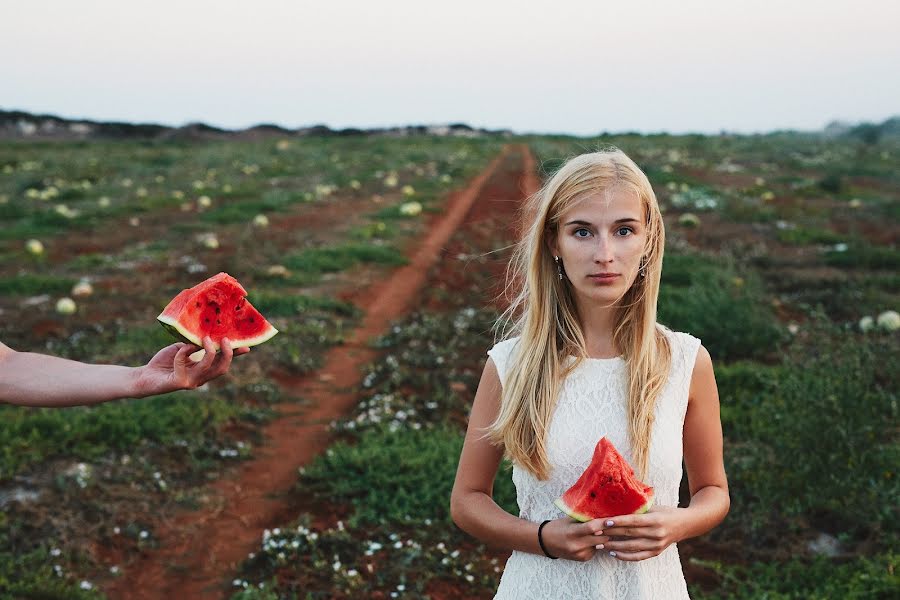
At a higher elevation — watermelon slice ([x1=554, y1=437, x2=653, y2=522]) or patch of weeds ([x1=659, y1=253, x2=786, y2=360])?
watermelon slice ([x1=554, y1=437, x2=653, y2=522])

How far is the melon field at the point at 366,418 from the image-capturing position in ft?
14.7

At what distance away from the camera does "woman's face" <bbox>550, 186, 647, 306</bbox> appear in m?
2.29

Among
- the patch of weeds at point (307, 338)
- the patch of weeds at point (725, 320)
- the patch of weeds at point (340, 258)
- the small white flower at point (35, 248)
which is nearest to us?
the patch of weeds at point (725, 320)

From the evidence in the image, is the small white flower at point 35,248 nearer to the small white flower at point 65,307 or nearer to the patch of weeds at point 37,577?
the small white flower at point 65,307

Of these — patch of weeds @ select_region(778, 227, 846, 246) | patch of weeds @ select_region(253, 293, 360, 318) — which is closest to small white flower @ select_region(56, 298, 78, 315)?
patch of weeds @ select_region(253, 293, 360, 318)

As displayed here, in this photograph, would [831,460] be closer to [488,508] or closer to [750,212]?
[488,508]

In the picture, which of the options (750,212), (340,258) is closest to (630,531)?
(340,258)

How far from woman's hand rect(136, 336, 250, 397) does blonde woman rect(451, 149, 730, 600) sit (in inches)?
32.6

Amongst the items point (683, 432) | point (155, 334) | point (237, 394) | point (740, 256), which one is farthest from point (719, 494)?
point (740, 256)

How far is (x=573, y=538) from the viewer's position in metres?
2.07

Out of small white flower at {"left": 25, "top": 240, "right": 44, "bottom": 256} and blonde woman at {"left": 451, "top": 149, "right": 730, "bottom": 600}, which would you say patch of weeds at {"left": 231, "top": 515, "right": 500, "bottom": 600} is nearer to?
blonde woman at {"left": 451, "top": 149, "right": 730, "bottom": 600}

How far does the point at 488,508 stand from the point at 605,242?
897 mm


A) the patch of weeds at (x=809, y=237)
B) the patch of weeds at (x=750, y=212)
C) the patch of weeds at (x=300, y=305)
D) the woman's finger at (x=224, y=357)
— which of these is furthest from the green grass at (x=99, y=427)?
the patch of weeds at (x=750, y=212)

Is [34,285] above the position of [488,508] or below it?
below
